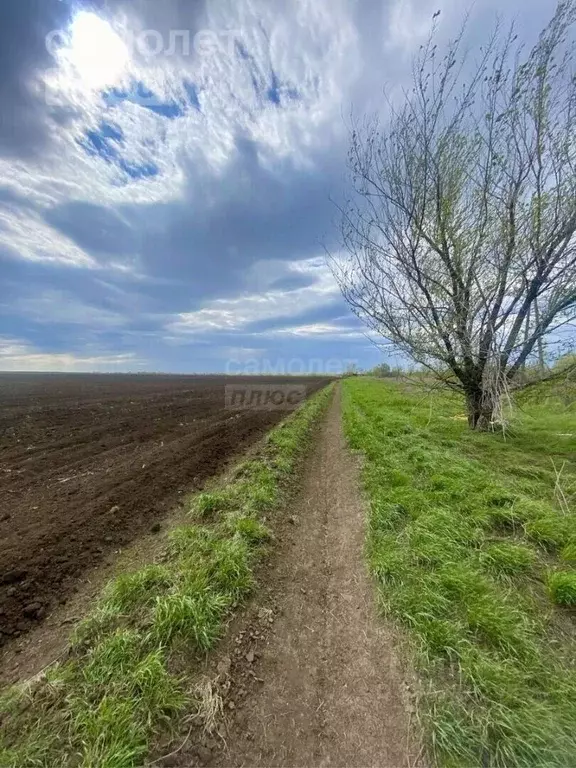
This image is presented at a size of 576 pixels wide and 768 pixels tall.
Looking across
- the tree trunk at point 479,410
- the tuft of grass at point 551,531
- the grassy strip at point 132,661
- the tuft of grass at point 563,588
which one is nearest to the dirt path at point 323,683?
the grassy strip at point 132,661

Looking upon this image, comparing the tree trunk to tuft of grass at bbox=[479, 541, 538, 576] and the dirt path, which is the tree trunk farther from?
the dirt path

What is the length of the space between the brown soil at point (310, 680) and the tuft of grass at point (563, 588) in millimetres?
1962

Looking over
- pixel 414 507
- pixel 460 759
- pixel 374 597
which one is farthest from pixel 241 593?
pixel 414 507

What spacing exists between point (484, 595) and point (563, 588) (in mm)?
925

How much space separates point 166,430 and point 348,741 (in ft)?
40.0

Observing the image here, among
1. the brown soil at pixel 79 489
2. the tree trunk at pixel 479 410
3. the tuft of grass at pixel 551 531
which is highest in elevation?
the tree trunk at pixel 479 410

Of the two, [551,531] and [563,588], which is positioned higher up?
[551,531]

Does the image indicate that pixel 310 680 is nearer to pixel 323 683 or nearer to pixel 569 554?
pixel 323 683

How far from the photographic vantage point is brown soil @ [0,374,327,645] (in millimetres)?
3934

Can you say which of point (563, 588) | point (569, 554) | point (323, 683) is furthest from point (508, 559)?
point (323, 683)

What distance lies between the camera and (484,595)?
330 cm

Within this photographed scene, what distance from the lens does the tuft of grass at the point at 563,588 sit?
3.32m

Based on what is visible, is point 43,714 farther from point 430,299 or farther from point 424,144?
point 424,144

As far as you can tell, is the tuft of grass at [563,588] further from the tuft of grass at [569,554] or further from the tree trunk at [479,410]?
the tree trunk at [479,410]
